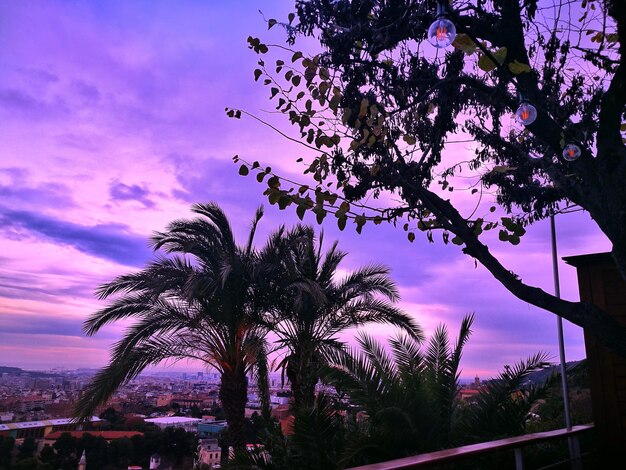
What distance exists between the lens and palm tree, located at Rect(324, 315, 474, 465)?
5.47m

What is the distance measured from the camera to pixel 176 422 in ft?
33.7

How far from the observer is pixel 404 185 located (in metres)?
4.32

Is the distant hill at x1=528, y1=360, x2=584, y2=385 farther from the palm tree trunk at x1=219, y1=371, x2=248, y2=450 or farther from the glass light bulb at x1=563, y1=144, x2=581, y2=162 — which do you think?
the palm tree trunk at x1=219, y1=371, x2=248, y2=450

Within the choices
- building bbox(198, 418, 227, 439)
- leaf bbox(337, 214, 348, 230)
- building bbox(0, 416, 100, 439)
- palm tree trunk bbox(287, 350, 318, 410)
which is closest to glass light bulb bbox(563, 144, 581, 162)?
leaf bbox(337, 214, 348, 230)

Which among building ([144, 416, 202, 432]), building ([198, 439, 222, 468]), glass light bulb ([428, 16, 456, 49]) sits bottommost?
building ([198, 439, 222, 468])

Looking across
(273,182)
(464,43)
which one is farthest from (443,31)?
(273,182)

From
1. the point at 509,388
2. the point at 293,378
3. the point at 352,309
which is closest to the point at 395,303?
the point at 352,309

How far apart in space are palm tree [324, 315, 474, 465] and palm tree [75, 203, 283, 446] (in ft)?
10.7

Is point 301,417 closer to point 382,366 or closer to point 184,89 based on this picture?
point 382,366

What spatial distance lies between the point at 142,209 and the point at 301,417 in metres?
9.73

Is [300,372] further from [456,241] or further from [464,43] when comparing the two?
[464,43]

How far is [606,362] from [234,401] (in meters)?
6.41

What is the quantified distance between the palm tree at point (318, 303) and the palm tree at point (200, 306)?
1.64 ft

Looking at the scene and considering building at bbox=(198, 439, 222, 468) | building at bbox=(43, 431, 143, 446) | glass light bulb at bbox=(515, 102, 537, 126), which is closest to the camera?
glass light bulb at bbox=(515, 102, 537, 126)
